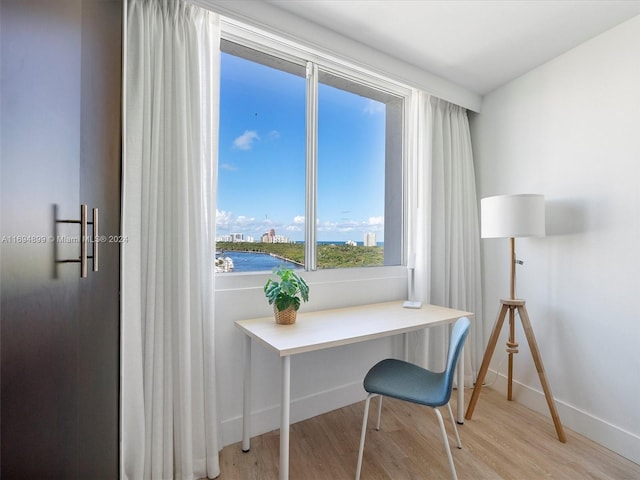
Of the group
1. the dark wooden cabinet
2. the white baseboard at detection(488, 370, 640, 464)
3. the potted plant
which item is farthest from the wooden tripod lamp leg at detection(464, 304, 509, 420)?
the dark wooden cabinet

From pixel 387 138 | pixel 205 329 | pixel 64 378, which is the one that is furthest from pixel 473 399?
pixel 64 378

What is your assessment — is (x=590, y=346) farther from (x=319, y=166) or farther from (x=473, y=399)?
(x=319, y=166)

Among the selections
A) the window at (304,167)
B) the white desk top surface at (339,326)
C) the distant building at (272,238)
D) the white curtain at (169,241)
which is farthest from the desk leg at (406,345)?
the white curtain at (169,241)

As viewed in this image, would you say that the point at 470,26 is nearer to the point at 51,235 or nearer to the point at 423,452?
the point at 51,235

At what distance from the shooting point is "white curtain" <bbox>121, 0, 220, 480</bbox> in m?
1.50

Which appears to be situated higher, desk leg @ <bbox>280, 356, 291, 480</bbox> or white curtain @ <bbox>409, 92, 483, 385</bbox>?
white curtain @ <bbox>409, 92, 483, 385</bbox>

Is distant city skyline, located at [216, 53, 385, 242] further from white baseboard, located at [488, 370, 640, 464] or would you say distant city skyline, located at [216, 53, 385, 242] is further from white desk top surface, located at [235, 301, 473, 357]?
white baseboard, located at [488, 370, 640, 464]

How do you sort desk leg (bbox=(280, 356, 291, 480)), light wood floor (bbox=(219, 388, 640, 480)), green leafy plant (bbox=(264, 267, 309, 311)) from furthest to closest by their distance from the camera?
green leafy plant (bbox=(264, 267, 309, 311)) < light wood floor (bbox=(219, 388, 640, 480)) < desk leg (bbox=(280, 356, 291, 480))

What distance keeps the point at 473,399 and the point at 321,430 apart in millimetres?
1061

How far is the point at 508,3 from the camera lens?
1.79 m

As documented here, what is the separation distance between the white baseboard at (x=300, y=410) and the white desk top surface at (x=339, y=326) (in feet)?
1.96

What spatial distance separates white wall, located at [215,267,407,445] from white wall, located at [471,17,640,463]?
1.05 metres

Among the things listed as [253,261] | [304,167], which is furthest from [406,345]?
[304,167]

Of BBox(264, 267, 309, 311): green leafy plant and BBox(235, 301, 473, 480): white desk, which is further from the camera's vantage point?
BBox(264, 267, 309, 311): green leafy plant
